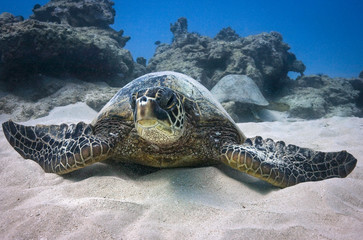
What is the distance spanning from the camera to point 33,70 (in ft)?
24.1

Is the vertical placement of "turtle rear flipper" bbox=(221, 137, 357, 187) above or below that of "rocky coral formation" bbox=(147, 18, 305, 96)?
below

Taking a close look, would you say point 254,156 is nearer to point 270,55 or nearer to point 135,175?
point 135,175

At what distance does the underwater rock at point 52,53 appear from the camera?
6.43 metres

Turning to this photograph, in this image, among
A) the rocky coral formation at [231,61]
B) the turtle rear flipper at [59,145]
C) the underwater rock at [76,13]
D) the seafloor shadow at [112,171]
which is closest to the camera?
the turtle rear flipper at [59,145]

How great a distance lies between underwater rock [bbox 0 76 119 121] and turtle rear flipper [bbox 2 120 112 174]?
14.0 ft

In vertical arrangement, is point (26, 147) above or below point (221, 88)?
below

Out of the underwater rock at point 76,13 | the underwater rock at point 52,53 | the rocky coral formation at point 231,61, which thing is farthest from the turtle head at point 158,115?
the underwater rock at point 76,13

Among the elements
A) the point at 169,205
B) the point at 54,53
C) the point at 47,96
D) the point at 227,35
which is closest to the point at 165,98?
the point at 169,205

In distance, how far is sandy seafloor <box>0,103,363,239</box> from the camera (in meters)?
1.36

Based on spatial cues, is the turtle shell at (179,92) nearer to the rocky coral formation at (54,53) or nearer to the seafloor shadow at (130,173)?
the seafloor shadow at (130,173)

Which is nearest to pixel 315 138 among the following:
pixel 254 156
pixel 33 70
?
pixel 254 156

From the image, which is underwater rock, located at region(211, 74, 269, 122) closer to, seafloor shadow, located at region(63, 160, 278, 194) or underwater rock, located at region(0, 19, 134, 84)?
underwater rock, located at region(0, 19, 134, 84)

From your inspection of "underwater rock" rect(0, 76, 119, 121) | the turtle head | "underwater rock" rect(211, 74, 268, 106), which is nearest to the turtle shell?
the turtle head

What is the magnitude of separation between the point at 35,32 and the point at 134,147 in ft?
21.7
